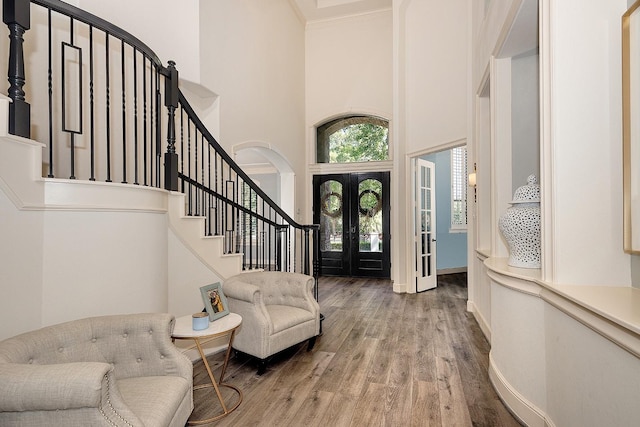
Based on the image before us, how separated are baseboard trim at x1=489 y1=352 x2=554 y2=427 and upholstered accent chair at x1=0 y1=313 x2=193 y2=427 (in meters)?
1.99

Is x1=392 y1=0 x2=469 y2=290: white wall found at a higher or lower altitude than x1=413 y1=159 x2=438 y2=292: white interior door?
higher

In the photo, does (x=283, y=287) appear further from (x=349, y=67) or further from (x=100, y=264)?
(x=349, y=67)

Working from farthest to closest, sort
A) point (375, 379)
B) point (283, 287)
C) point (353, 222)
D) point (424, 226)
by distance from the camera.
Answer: point (353, 222) → point (424, 226) → point (283, 287) → point (375, 379)

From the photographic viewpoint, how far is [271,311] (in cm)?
326

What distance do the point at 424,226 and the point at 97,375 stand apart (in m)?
5.82

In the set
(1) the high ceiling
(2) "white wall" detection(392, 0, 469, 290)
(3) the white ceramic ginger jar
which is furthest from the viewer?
(1) the high ceiling

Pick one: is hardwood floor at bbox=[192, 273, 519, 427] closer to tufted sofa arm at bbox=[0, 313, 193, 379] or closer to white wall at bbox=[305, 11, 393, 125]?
tufted sofa arm at bbox=[0, 313, 193, 379]

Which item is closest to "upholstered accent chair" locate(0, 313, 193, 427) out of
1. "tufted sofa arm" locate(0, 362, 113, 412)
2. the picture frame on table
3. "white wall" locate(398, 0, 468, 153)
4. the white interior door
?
"tufted sofa arm" locate(0, 362, 113, 412)

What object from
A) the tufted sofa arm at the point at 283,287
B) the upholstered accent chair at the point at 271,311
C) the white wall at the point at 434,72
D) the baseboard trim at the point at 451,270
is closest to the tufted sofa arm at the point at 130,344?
the upholstered accent chair at the point at 271,311

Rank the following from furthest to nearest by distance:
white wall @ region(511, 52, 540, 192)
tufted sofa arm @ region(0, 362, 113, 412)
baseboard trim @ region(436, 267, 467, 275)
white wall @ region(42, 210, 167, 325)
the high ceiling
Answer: baseboard trim @ region(436, 267, 467, 275), the high ceiling, white wall @ region(511, 52, 540, 192), white wall @ region(42, 210, 167, 325), tufted sofa arm @ region(0, 362, 113, 412)

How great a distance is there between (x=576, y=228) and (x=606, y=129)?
1.80 ft

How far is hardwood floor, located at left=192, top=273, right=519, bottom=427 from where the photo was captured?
2295 millimetres

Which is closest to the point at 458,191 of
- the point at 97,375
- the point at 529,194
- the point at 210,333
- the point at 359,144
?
the point at 359,144

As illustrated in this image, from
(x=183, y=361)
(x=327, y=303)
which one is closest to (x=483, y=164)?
(x=327, y=303)
